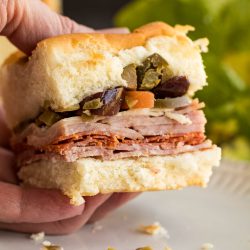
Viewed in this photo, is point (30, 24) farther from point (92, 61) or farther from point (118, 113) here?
point (118, 113)

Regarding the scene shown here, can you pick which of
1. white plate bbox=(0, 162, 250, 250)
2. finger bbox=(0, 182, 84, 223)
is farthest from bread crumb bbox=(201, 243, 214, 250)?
finger bbox=(0, 182, 84, 223)

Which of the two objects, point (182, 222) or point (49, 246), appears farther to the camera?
point (182, 222)

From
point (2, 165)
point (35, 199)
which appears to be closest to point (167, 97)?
point (35, 199)

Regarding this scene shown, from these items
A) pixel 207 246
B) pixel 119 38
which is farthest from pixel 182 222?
pixel 119 38

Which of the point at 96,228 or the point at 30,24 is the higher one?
the point at 30,24

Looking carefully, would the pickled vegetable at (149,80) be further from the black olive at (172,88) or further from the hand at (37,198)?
the hand at (37,198)

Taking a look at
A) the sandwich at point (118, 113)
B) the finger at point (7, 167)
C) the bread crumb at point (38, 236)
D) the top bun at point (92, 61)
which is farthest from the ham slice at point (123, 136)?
the bread crumb at point (38, 236)
